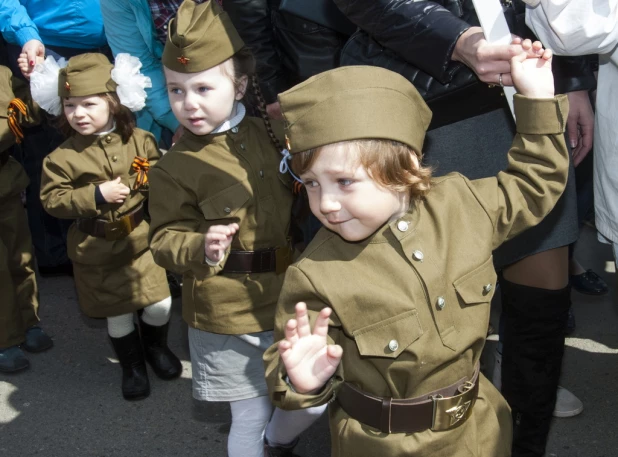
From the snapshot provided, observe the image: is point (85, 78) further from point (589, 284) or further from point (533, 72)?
point (589, 284)

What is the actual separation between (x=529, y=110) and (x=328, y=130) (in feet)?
1.53

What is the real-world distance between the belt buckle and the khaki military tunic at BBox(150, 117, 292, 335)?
84cm

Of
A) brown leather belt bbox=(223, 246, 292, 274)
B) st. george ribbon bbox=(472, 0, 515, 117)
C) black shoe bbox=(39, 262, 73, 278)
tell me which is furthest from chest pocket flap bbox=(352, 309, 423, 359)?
black shoe bbox=(39, 262, 73, 278)

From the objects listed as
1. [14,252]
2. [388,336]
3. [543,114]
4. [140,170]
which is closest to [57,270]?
[14,252]

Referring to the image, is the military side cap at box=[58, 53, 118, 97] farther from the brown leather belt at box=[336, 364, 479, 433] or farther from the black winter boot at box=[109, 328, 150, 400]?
the brown leather belt at box=[336, 364, 479, 433]

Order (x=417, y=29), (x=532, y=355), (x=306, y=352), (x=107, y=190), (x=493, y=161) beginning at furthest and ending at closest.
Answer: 1. (x=107, y=190)
2. (x=532, y=355)
3. (x=493, y=161)
4. (x=417, y=29)
5. (x=306, y=352)

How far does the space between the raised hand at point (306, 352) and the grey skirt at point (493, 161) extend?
77 centimetres

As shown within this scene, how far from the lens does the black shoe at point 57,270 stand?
16.6ft

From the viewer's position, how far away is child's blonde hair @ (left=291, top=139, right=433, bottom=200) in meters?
1.92

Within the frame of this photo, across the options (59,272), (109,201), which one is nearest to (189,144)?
(109,201)

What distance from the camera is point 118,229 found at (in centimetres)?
361

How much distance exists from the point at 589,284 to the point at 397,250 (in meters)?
2.55

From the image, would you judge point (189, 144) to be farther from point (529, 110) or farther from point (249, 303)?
point (529, 110)

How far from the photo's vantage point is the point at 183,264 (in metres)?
2.55
